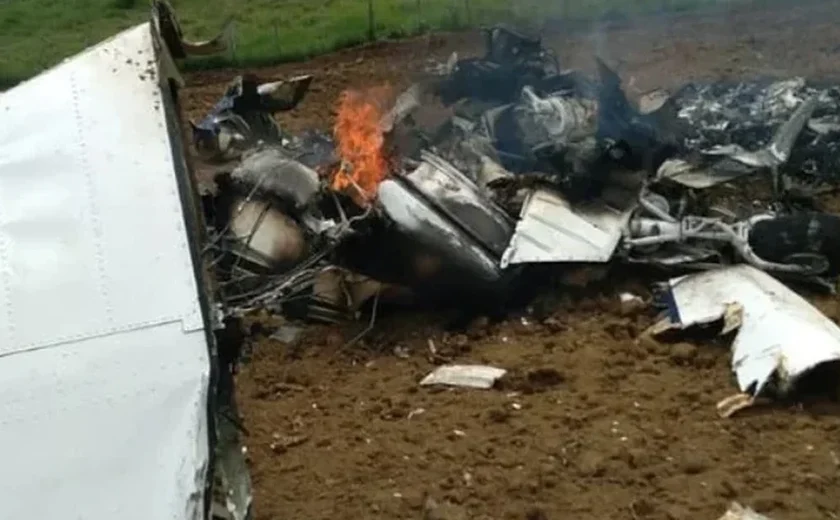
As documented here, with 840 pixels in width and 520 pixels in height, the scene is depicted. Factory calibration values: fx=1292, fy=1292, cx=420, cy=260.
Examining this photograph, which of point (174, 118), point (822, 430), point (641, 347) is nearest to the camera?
point (174, 118)

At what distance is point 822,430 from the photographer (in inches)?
254

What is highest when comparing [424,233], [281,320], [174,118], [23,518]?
[174,118]

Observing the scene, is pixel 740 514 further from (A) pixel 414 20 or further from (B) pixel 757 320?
(A) pixel 414 20

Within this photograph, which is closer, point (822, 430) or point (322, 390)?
point (822, 430)

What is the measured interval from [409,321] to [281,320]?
91cm

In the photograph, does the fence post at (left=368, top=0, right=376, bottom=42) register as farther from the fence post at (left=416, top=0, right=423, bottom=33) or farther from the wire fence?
the fence post at (left=416, top=0, right=423, bottom=33)

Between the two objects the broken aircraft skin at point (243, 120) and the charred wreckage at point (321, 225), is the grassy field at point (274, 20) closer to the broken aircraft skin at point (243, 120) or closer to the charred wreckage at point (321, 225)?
the charred wreckage at point (321, 225)

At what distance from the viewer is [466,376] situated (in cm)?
749

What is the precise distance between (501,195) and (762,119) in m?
2.76

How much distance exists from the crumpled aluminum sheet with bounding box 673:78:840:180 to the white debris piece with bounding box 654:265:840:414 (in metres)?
1.80

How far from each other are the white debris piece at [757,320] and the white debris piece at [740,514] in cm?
116

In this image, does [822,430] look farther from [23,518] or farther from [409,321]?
[23,518]

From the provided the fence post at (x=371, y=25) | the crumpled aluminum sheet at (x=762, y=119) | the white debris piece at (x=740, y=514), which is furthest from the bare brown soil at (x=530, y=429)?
the fence post at (x=371, y=25)

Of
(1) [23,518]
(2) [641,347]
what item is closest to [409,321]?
(2) [641,347]
